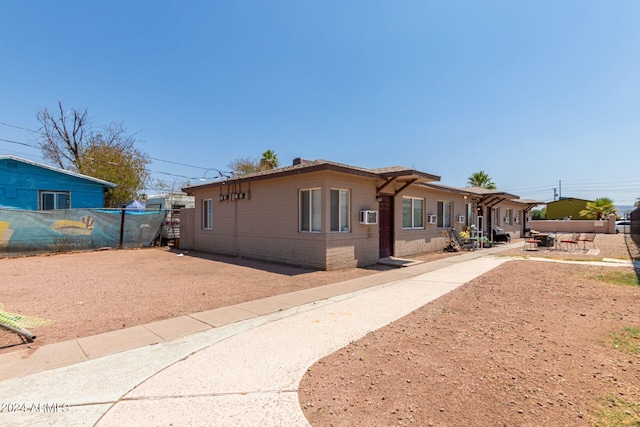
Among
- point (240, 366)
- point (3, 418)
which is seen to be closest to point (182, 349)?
point (240, 366)

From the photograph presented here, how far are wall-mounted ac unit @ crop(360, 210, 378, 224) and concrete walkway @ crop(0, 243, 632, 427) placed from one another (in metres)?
4.63

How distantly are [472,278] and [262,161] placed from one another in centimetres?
3004

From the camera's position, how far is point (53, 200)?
16234mm

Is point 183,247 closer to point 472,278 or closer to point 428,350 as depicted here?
point 472,278

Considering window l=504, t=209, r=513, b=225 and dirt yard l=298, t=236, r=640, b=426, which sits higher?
window l=504, t=209, r=513, b=225

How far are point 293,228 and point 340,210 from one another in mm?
1686

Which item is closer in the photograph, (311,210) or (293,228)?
(311,210)

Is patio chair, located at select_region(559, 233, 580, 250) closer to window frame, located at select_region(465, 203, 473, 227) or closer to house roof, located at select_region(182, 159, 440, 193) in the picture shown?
window frame, located at select_region(465, 203, 473, 227)

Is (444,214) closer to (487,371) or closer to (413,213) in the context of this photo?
(413,213)

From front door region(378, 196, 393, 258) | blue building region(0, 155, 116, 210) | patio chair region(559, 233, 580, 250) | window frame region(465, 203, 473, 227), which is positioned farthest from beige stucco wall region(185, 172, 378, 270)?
patio chair region(559, 233, 580, 250)

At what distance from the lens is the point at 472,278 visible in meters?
8.29

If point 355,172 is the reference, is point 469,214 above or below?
below

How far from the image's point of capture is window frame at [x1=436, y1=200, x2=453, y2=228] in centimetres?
1523

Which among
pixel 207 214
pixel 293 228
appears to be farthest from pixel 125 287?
pixel 207 214
